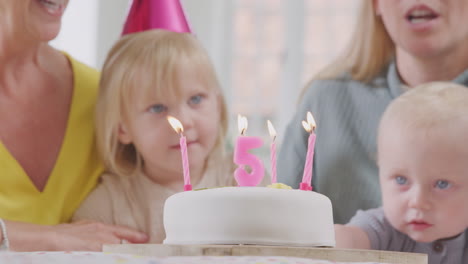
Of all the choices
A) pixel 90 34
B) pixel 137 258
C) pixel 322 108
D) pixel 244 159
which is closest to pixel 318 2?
pixel 90 34

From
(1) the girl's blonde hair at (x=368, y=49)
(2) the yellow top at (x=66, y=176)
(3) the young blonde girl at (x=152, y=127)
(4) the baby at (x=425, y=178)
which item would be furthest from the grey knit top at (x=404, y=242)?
(2) the yellow top at (x=66, y=176)

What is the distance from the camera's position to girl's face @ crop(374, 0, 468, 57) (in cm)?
155

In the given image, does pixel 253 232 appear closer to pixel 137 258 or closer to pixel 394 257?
pixel 394 257

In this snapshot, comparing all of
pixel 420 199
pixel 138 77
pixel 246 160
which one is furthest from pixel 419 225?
pixel 138 77

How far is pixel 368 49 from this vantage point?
5.88 feet

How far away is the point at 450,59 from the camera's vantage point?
64.8 inches

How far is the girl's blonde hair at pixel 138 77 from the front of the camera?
1.56m

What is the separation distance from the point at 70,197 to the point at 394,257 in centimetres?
92

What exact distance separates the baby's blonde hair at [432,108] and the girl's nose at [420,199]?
112 millimetres

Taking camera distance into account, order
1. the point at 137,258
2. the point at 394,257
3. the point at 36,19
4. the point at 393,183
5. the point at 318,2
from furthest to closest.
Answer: the point at 318,2
the point at 36,19
the point at 393,183
the point at 394,257
the point at 137,258

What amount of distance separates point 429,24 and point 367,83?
0.26 meters

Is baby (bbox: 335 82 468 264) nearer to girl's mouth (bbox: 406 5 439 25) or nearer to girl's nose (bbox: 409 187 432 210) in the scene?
girl's nose (bbox: 409 187 432 210)

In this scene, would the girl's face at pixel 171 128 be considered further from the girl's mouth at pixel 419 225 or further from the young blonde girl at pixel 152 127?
the girl's mouth at pixel 419 225

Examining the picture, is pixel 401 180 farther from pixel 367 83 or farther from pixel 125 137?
pixel 125 137
